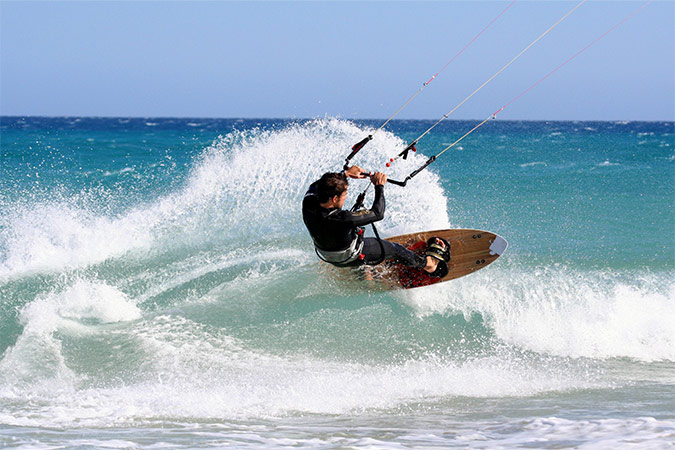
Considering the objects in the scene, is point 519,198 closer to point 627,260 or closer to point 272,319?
point 627,260

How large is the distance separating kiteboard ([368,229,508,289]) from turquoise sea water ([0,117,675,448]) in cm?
16

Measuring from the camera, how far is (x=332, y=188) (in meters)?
5.15

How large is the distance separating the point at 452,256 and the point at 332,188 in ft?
7.69

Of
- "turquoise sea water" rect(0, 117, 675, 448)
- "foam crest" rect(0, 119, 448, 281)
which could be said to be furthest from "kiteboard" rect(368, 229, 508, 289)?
"foam crest" rect(0, 119, 448, 281)

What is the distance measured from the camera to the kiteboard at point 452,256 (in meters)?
6.82

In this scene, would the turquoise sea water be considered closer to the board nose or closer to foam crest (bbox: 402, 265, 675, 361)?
A: foam crest (bbox: 402, 265, 675, 361)

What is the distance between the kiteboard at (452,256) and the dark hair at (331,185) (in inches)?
70.4

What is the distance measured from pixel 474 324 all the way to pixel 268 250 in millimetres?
3163

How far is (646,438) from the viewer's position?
3.58 m

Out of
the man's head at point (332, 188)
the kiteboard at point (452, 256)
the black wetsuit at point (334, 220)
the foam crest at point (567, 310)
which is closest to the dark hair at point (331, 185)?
the man's head at point (332, 188)

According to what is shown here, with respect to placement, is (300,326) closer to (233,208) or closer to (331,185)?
(331,185)

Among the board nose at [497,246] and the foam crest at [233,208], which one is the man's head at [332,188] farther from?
the foam crest at [233,208]

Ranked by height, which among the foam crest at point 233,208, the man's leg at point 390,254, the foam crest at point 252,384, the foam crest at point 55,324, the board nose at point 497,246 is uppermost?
the foam crest at point 233,208

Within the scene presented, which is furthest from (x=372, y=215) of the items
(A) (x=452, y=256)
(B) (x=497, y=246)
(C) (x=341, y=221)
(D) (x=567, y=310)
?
(D) (x=567, y=310)
